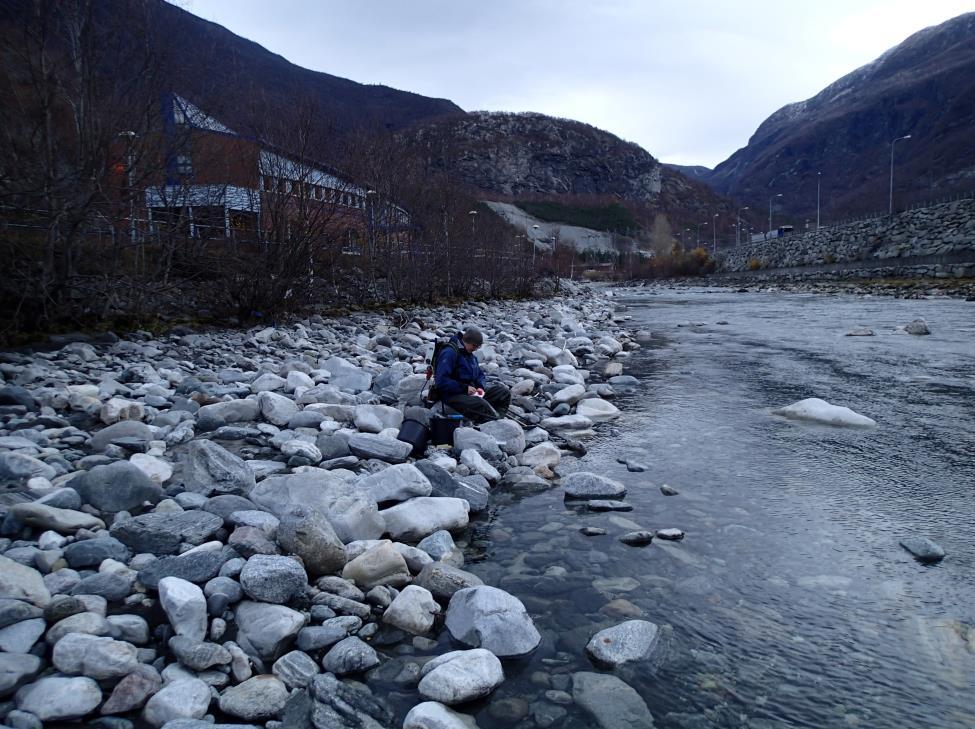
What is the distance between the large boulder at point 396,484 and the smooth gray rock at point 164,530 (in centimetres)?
99

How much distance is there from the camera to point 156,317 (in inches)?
424

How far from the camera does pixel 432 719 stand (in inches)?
85.4

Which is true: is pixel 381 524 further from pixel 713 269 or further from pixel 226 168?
pixel 713 269

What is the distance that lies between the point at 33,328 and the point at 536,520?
7.81 m

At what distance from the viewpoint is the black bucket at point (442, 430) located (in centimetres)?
546

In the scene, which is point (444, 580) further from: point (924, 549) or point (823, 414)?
point (823, 414)

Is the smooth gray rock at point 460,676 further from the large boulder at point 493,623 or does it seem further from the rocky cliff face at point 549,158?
the rocky cliff face at point 549,158

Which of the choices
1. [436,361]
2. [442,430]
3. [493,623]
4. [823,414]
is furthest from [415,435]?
[823,414]

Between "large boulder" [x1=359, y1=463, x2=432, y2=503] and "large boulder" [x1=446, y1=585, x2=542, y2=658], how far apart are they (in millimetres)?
1219

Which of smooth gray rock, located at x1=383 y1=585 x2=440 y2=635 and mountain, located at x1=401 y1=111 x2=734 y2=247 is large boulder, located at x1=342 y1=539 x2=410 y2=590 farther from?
mountain, located at x1=401 y1=111 x2=734 y2=247

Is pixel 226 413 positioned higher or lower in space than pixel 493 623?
higher

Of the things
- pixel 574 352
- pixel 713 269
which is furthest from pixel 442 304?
pixel 713 269

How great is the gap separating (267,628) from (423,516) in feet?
4.48

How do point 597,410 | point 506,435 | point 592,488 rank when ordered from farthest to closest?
point 597,410
point 506,435
point 592,488
